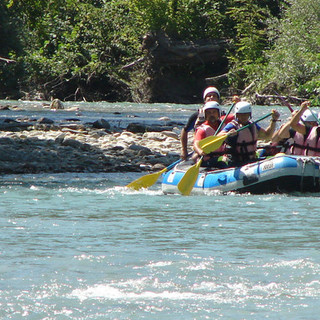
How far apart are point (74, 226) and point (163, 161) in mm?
5802

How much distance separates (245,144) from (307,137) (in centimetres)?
77

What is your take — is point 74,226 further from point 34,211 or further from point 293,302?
Result: point 293,302

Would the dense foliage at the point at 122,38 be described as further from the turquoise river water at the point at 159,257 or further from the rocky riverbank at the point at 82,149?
the turquoise river water at the point at 159,257

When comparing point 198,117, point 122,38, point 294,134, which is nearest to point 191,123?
point 198,117

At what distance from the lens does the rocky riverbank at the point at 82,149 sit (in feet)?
38.1

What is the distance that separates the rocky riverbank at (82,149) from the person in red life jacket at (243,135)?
9.51 feet

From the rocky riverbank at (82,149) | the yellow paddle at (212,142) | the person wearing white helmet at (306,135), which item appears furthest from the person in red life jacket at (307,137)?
the rocky riverbank at (82,149)

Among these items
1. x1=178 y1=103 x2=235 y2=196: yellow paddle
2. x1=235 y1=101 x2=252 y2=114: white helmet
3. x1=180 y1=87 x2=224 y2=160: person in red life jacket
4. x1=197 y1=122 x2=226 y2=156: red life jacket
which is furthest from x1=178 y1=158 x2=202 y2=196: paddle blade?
x1=235 y1=101 x2=252 y2=114: white helmet

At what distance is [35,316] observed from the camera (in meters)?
4.12

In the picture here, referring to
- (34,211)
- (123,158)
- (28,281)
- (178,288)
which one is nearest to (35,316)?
(28,281)

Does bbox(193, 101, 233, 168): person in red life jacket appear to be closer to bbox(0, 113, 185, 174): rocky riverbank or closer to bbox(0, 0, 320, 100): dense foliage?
bbox(0, 113, 185, 174): rocky riverbank

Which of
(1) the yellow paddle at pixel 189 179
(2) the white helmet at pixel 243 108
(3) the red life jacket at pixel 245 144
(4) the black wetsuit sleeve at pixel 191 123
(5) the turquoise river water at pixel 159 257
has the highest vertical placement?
(2) the white helmet at pixel 243 108

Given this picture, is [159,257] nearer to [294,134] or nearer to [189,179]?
[189,179]

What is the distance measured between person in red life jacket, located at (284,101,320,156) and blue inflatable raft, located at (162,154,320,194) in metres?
0.45
